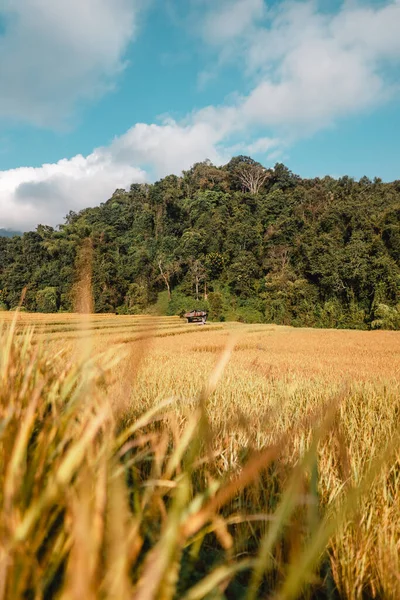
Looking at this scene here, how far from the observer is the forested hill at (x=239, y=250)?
33969 millimetres

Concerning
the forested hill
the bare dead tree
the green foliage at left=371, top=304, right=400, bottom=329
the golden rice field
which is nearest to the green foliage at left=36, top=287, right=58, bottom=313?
the forested hill

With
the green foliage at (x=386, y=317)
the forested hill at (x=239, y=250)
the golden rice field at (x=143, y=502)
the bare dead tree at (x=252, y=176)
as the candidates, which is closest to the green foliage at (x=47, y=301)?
the forested hill at (x=239, y=250)

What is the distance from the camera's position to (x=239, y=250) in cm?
4556

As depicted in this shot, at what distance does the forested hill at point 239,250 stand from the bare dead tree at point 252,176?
0.62 feet

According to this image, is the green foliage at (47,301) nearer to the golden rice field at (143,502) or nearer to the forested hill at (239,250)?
the forested hill at (239,250)

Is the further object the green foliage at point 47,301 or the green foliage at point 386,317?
the green foliage at point 47,301

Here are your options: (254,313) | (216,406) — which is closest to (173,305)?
(254,313)

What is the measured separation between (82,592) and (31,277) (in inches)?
2088

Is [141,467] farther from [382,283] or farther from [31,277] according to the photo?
[31,277]

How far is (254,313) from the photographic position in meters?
38.7

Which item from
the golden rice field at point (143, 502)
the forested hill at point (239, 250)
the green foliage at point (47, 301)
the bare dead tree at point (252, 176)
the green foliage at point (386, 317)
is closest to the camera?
the golden rice field at point (143, 502)

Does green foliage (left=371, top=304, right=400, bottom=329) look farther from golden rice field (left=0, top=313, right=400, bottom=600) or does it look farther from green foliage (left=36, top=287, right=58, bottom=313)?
green foliage (left=36, top=287, right=58, bottom=313)

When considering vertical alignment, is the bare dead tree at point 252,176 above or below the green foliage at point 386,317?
above

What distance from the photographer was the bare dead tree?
59.7 meters
